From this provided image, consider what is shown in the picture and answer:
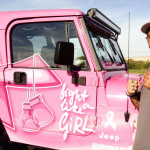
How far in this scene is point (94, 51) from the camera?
2.32 meters

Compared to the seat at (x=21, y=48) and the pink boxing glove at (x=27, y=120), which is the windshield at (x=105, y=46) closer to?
the seat at (x=21, y=48)

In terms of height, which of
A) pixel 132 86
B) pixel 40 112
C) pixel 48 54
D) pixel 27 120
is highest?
pixel 48 54

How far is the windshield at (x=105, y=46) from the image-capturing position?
249cm

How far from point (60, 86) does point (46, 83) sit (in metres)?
0.17

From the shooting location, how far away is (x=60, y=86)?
2318 mm

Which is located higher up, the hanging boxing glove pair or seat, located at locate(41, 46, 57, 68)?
seat, located at locate(41, 46, 57, 68)

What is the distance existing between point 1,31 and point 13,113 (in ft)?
3.24

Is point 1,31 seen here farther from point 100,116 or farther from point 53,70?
point 100,116

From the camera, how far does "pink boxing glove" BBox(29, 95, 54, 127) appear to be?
2.37 m

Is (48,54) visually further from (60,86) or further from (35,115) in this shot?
(35,115)

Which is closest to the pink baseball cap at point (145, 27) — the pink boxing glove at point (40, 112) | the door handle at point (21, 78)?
the pink boxing glove at point (40, 112)

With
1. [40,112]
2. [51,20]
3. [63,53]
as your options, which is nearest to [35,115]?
[40,112]

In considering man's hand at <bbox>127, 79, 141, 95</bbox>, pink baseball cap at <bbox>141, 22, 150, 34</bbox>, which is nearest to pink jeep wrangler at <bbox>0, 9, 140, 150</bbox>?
man's hand at <bbox>127, 79, 141, 95</bbox>

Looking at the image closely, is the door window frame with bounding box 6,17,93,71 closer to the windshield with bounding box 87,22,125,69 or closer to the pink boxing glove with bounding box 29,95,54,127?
the windshield with bounding box 87,22,125,69
